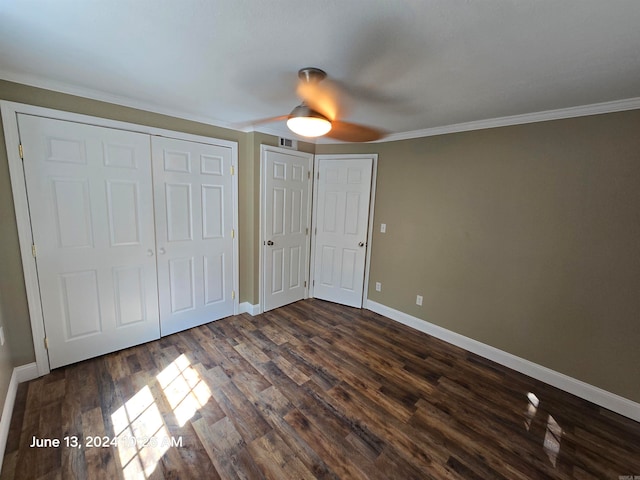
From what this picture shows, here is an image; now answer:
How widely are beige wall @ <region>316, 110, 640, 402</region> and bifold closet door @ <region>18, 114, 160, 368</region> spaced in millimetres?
2772

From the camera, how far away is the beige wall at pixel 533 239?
1.94 meters

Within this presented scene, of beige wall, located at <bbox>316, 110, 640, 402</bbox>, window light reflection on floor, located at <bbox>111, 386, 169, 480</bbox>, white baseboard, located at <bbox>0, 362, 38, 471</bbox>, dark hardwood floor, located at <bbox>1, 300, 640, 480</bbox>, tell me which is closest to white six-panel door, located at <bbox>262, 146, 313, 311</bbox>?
dark hardwood floor, located at <bbox>1, 300, 640, 480</bbox>

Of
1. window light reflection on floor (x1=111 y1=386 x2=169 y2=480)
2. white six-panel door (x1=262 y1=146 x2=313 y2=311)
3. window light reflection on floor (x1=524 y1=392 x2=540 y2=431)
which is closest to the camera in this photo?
window light reflection on floor (x1=111 y1=386 x2=169 y2=480)

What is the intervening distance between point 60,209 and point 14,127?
0.61 meters

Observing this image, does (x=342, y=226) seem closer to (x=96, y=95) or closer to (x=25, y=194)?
(x=96, y=95)

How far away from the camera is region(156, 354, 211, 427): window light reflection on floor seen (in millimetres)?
1814

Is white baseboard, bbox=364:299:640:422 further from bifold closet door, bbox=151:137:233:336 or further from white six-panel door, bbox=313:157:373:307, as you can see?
bifold closet door, bbox=151:137:233:336

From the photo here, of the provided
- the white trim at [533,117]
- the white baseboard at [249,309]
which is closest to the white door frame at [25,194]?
the white baseboard at [249,309]

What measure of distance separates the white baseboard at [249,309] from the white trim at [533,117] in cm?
277

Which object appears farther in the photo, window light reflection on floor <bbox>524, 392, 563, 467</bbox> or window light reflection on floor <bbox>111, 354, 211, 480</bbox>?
window light reflection on floor <bbox>524, 392, 563, 467</bbox>

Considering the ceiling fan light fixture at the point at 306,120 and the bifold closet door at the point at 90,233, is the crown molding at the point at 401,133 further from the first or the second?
the ceiling fan light fixture at the point at 306,120

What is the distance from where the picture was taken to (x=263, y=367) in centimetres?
229

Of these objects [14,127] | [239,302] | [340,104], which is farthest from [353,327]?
[14,127]

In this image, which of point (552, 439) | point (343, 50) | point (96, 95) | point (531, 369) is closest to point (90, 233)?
point (96, 95)
